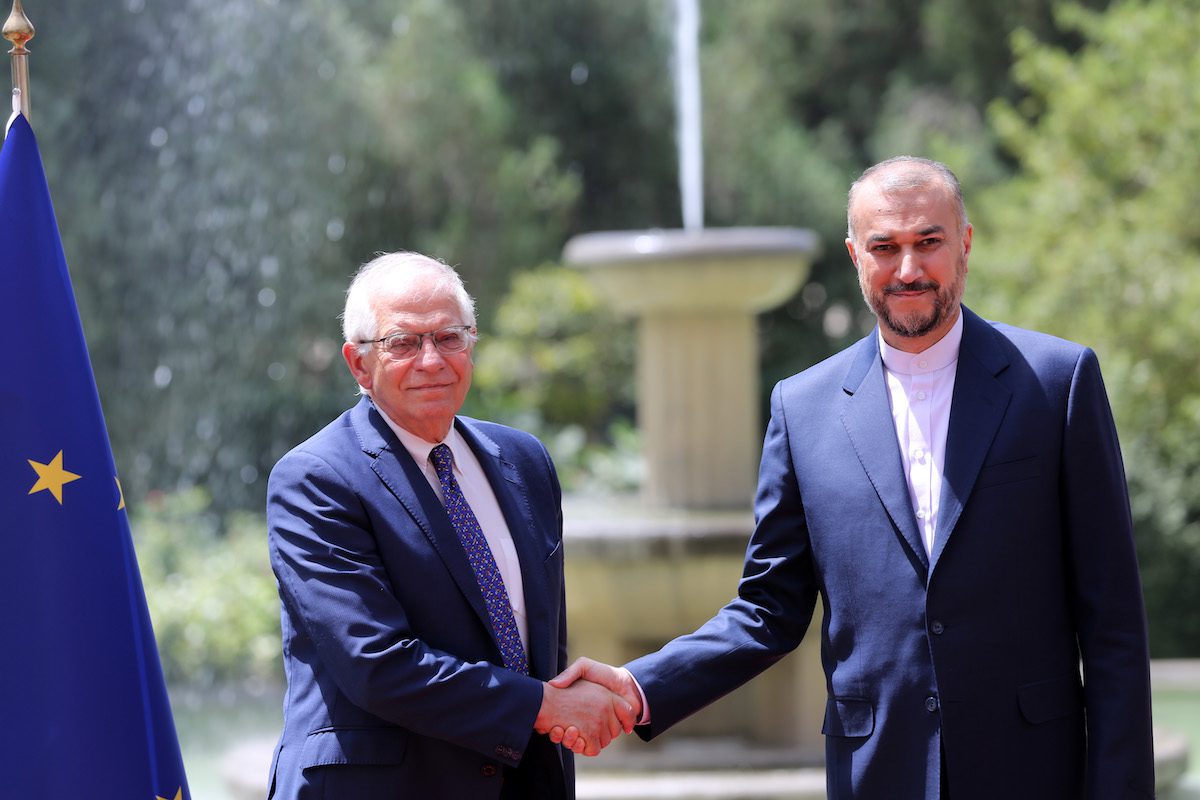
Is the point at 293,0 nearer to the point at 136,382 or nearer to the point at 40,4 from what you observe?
the point at 40,4

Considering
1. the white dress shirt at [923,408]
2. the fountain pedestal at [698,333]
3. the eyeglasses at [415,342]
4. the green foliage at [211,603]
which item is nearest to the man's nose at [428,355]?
the eyeglasses at [415,342]

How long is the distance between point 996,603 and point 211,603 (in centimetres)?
794

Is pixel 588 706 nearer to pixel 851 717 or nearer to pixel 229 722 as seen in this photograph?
pixel 851 717

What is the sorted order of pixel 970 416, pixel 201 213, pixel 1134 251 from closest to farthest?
pixel 970 416 → pixel 1134 251 → pixel 201 213

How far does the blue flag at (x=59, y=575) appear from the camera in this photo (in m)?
2.90

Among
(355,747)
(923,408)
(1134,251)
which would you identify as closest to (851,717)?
(923,408)

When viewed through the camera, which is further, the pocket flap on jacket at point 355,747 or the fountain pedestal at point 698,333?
the fountain pedestal at point 698,333

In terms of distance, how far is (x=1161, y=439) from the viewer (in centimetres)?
1041

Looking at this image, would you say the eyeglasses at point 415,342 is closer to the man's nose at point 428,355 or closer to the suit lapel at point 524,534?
→ the man's nose at point 428,355

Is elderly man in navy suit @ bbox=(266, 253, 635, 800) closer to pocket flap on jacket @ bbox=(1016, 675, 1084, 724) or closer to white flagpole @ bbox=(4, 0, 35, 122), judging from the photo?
pocket flap on jacket @ bbox=(1016, 675, 1084, 724)

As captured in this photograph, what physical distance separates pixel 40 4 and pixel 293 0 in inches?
93.8

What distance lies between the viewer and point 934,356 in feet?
9.33

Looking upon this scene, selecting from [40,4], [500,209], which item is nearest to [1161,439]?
[500,209]

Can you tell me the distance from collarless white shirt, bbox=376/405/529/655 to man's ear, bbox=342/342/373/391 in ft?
0.21
